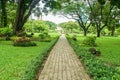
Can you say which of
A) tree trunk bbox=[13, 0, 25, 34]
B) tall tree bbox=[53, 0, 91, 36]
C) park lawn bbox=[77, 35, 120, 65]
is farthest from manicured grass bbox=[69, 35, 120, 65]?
tall tree bbox=[53, 0, 91, 36]

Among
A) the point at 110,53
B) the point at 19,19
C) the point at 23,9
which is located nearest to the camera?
the point at 110,53

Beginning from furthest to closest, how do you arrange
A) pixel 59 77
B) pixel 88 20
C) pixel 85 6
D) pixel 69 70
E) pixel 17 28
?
pixel 88 20
pixel 85 6
pixel 17 28
pixel 69 70
pixel 59 77

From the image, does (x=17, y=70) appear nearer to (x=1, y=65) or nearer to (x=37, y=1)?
A: (x=1, y=65)

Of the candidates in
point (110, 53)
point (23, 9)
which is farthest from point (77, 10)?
point (110, 53)

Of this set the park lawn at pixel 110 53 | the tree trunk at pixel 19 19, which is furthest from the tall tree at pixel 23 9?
the park lawn at pixel 110 53

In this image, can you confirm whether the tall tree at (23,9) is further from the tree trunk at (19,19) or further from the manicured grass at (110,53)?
the manicured grass at (110,53)

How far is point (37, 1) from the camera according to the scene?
40.7m

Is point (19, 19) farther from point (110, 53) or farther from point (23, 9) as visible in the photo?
point (110, 53)

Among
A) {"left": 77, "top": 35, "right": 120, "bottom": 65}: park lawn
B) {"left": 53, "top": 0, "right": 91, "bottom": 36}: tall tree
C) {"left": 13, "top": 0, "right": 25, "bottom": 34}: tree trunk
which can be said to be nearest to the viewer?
{"left": 77, "top": 35, "right": 120, "bottom": 65}: park lawn

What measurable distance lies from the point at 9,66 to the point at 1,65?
1.57 ft

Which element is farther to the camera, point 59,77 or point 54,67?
point 54,67

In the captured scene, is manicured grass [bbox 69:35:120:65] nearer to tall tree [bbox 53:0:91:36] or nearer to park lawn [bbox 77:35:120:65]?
park lawn [bbox 77:35:120:65]

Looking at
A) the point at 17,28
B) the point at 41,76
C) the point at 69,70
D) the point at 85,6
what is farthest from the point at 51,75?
the point at 85,6

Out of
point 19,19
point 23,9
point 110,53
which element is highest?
point 23,9
